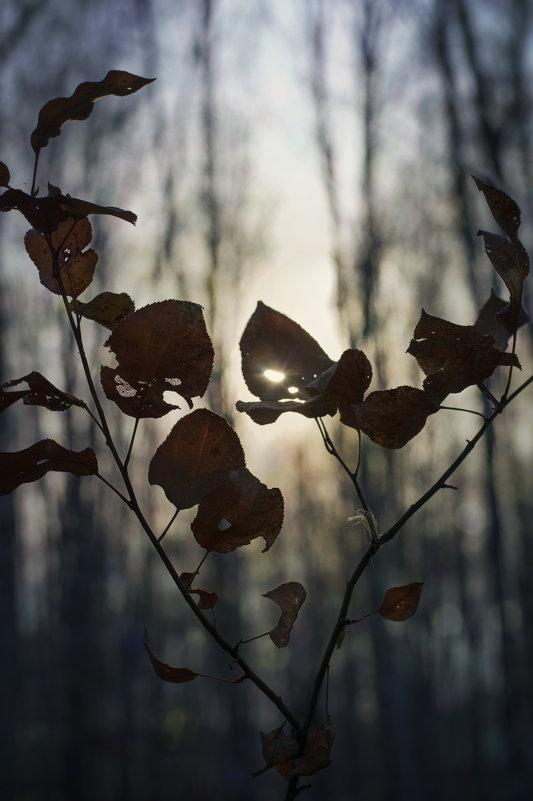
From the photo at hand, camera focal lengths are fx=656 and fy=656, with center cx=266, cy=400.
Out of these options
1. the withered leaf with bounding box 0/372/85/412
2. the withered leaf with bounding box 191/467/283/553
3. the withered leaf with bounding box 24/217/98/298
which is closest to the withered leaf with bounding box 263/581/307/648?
the withered leaf with bounding box 191/467/283/553

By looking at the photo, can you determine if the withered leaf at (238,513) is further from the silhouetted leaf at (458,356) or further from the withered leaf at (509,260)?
the withered leaf at (509,260)

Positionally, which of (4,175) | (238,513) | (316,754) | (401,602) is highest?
(4,175)

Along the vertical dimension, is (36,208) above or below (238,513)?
above

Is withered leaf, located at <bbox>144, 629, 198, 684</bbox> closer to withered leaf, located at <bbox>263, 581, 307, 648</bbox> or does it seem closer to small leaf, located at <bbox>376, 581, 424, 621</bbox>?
withered leaf, located at <bbox>263, 581, 307, 648</bbox>

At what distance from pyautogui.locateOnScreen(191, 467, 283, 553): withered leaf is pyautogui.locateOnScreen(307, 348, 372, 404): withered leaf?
0.39ft

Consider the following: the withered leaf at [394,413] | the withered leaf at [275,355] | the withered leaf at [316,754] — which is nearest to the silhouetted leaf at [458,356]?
the withered leaf at [394,413]

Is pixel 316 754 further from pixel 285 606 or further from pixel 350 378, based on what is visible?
pixel 350 378

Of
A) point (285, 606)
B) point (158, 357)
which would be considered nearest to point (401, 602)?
point (285, 606)

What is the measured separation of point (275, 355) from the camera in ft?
2.47

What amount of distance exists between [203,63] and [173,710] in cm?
1201

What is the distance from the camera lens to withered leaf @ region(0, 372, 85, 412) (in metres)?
0.64

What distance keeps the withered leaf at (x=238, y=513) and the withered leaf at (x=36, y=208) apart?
0.31 metres

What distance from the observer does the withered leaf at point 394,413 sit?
0.69 m

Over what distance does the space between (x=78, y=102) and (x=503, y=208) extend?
0.44 m
